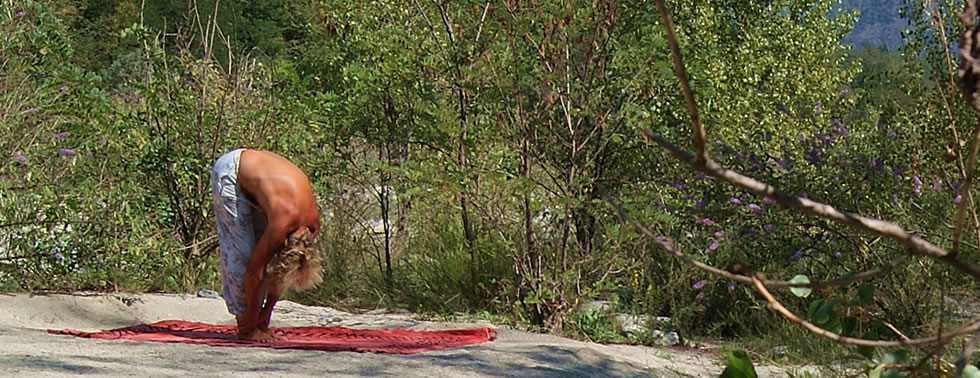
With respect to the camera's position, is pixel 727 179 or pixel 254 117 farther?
pixel 254 117

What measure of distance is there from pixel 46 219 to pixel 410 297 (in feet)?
8.49

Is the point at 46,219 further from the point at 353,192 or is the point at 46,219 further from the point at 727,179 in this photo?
the point at 727,179

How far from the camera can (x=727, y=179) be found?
85 cm

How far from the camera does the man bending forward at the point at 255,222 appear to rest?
5926 millimetres

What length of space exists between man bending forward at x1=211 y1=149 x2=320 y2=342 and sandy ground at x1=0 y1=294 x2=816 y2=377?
21.6 inches

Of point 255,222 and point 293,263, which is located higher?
point 255,222

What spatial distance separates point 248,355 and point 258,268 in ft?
2.55

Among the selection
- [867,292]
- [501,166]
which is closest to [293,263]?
[501,166]

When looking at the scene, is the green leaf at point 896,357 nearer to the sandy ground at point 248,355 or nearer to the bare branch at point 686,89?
the bare branch at point 686,89

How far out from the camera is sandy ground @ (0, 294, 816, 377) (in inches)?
187

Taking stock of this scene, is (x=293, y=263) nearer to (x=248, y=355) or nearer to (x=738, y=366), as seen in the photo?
(x=248, y=355)

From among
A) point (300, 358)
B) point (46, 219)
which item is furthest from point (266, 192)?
point (46, 219)


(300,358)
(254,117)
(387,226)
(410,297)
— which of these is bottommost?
Answer: (300,358)

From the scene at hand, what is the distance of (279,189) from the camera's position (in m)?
5.93
